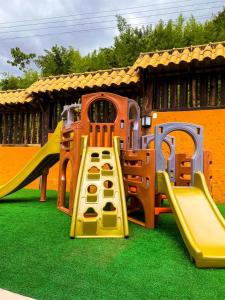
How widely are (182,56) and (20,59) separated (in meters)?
23.6

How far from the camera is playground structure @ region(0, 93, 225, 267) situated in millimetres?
4781

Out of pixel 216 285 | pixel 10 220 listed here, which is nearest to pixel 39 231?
pixel 10 220

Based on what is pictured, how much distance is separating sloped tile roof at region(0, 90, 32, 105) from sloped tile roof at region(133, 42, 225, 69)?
15.4 ft

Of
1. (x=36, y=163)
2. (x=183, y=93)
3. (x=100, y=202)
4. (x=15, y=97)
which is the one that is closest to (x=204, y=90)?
(x=183, y=93)

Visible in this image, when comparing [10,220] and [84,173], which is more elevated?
[84,173]

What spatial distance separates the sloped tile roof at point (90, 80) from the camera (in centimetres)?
1052

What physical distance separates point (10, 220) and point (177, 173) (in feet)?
12.0

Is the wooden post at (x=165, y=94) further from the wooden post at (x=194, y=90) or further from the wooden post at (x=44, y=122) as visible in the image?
the wooden post at (x=44, y=122)

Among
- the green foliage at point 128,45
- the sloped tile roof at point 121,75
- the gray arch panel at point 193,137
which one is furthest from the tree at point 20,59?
the gray arch panel at point 193,137

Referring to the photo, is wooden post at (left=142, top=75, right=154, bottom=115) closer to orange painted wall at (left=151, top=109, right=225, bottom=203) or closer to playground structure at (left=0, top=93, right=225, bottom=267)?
orange painted wall at (left=151, top=109, right=225, bottom=203)

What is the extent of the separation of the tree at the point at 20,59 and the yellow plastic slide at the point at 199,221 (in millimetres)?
26628

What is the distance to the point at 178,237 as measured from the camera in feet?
17.8

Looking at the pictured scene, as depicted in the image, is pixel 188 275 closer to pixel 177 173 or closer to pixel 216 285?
pixel 216 285

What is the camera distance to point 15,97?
12953mm
